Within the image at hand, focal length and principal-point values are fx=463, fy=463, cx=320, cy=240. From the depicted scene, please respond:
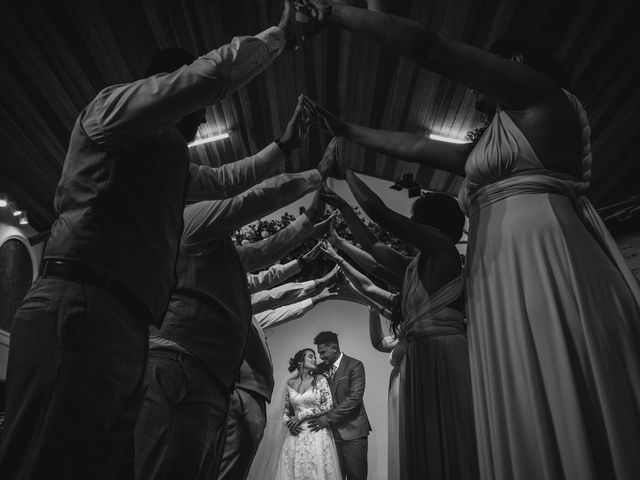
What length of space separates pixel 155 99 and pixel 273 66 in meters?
4.01

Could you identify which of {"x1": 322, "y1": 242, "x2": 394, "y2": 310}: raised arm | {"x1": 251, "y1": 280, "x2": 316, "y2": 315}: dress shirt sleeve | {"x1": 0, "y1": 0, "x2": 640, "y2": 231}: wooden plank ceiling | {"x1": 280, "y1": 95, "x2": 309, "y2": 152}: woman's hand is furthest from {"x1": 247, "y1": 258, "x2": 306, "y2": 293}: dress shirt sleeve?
{"x1": 0, "y1": 0, "x2": 640, "y2": 231}: wooden plank ceiling

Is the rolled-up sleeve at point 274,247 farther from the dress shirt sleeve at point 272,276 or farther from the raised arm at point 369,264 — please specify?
the dress shirt sleeve at point 272,276

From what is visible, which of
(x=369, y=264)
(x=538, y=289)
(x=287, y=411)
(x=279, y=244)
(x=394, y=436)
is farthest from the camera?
(x=287, y=411)

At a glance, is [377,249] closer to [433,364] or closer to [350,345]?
[433,364]

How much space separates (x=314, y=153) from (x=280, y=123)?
1218 mm

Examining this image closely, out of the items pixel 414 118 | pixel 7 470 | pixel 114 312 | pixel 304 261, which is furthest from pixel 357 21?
pixel 414 118

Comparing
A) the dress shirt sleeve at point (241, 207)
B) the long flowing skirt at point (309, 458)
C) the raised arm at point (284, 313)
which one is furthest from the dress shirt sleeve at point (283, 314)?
the dress shirt sleeve at point (241, 207)

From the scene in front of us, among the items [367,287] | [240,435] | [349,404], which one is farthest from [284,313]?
[240,435]

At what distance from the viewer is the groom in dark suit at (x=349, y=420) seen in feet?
17.9

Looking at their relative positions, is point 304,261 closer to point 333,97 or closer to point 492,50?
point 492,50

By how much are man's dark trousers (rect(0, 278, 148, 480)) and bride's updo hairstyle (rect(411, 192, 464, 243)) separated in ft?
4.84

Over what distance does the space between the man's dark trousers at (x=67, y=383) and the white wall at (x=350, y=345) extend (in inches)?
236

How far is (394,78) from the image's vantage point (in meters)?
5.21

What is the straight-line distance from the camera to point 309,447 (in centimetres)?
558
